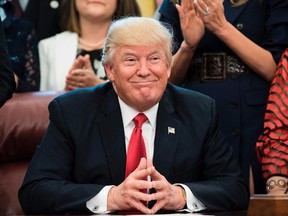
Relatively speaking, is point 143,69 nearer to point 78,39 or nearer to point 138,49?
point 138,49

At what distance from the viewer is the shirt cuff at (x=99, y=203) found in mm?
2809

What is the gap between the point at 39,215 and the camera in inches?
110

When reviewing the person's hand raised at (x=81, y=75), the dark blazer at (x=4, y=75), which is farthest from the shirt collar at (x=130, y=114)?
the person's hand raised at (x=81, y=75)

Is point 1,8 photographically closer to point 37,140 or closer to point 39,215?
point 37,140

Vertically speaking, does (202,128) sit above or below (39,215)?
above

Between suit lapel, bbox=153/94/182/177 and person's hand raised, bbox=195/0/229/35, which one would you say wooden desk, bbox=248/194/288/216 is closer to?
suit lapel, bbox=153/94/182/177

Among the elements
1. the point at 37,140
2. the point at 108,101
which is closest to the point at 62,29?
the point at 37,140

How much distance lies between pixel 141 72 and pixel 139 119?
213 mm

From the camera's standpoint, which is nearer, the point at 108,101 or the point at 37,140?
the point at 108,101

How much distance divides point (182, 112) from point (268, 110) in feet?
1.23

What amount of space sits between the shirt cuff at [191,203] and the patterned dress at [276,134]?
1.42ft

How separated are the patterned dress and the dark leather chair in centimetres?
99

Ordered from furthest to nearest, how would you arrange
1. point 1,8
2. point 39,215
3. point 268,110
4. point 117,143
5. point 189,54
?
1. point 1,8
2. point 189,54
3. point 268,110
4. point 117,143
5. point 39,215

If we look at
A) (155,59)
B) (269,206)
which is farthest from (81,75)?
(269,206)
